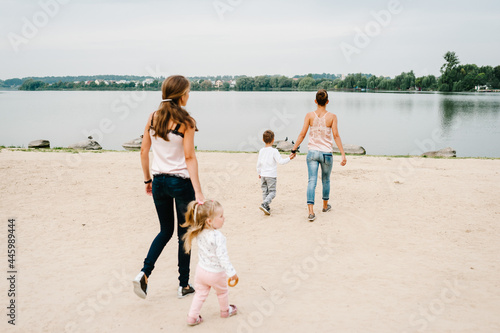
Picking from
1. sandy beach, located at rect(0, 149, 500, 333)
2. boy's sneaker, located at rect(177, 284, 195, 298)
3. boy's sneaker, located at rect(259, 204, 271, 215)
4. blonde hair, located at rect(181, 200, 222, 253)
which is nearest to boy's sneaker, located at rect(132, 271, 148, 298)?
sandy beach, located at rect(0, 149, 500, 333)

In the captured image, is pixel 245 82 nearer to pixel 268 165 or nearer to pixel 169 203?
pixel 268 165

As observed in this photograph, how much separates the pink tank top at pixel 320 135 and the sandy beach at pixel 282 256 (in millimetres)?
1321

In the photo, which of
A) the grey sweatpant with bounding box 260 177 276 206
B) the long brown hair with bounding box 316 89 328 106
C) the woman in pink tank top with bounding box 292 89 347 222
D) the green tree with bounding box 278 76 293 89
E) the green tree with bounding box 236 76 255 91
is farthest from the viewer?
the green tree with bounding box 278 76 293 89

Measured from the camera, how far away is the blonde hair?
3637mm

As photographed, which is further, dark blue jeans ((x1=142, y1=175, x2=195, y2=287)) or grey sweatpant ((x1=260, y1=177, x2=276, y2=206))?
grey sweatpant ((x1=260, y1=177, x2=276, y2=206))

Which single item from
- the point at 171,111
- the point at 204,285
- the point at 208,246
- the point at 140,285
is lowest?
the point at 140,285

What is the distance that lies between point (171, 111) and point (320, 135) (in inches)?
140

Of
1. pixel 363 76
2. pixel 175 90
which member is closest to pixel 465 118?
pixel 175 90

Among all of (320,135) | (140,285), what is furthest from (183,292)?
(320,135)

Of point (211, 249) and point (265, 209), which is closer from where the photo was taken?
point (211, 249)

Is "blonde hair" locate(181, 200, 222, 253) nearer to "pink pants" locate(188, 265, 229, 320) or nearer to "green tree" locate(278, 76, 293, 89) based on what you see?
"pink pants" locate(188, 265, 229, 320)

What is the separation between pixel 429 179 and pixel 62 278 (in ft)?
28.9

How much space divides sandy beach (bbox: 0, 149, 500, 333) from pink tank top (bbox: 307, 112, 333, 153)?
132cm

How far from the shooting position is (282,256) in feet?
18.5
